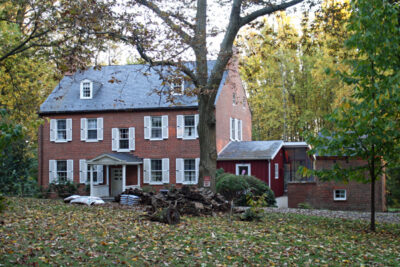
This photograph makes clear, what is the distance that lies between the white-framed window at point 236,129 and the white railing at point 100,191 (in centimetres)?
886

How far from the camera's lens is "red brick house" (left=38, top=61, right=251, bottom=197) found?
2877 cm

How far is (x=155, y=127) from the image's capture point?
1155 inches

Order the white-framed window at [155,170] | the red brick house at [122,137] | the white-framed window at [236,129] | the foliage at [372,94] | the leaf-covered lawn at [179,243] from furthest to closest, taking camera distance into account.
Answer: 1. the white-framed window at [236,129]
2. the white-framed window at [155,170]
3. the red brick house at [122,137]
4. the foliage at [372,94]
5. the leaf-covered lawn at [179,243]

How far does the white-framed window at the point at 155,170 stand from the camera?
94.9 feet

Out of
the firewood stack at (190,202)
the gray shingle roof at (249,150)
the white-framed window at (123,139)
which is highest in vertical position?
the white-framed window at (123,139)

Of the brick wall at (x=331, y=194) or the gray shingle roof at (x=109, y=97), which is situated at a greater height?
the gray shingle roof at (x=109, y=97)

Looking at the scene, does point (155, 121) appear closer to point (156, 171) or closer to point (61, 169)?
point (156, 171)

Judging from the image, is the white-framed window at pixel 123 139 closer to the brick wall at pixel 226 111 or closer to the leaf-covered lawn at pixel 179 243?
the brick wall at pixel 226 111

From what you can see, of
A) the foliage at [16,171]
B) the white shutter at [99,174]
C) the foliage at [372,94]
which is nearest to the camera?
the foliage at [372,94]

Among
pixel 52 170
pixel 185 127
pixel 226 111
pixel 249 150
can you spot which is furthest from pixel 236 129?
pixel 52 170

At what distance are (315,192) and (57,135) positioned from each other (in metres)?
17.1

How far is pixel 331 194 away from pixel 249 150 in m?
8.02

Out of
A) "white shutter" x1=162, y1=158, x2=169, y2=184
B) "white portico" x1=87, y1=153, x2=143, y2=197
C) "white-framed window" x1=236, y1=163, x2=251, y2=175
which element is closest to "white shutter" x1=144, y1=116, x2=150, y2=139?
"white portico" x1=87, y1=153, x2=143, y2=197

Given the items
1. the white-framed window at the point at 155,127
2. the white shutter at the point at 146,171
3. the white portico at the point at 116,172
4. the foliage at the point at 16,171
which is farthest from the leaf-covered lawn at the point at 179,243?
the white-framed window at the point at 155,127
